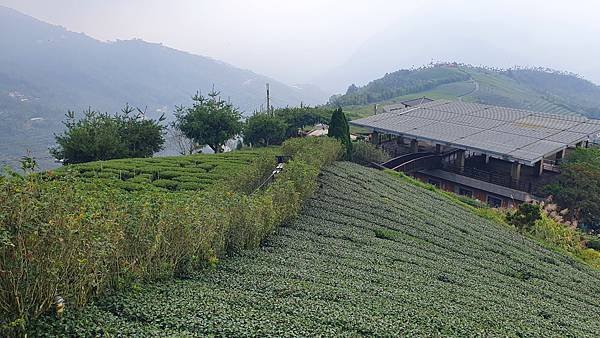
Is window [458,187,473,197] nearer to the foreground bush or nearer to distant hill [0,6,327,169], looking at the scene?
the foreground bush

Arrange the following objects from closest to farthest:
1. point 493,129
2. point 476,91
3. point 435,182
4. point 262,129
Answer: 1. point 435,182
2. point 493,129
3. point 262,129
4. point 476,91

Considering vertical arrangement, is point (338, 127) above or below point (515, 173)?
above

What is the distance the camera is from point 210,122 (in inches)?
1137

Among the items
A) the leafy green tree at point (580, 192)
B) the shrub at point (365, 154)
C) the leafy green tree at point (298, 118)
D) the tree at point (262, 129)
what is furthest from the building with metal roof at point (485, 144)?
the tree at point (262, 129)

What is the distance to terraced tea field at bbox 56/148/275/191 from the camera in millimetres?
17094

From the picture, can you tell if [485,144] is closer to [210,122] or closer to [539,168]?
[539,168]

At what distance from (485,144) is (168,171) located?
60.3ft

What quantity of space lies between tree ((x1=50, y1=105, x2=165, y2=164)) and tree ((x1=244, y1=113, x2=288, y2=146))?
21.5ft

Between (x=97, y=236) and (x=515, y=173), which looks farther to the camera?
(x=515, y=173)

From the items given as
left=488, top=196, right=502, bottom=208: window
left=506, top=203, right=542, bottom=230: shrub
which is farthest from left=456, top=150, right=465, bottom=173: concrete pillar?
left=506, top=203, right=542, bottom=230: shrub

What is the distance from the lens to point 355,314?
756 centimetres

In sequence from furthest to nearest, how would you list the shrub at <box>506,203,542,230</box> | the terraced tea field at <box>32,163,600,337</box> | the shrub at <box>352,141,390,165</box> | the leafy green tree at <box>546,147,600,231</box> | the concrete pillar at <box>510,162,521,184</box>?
the shrub at <box>352,141,390,165</box>
the concrete pillar at <box>510,162,521,184</box>
the leafy green tree at <box>546,147,600,231</box>
the shrub at <box>506,203,542,230</box>
the terraced tea field at <box>32,163,600,337</box>

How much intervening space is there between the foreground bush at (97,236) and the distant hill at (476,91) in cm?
6055

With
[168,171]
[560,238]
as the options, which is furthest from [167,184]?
[560,238]
